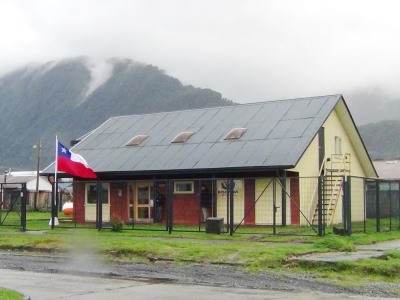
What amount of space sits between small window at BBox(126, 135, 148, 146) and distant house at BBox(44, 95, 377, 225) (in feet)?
0.17

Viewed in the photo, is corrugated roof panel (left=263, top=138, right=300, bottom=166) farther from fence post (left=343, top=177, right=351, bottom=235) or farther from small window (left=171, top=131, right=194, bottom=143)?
fence post (left=343, top=177, right=351, bottom=235)

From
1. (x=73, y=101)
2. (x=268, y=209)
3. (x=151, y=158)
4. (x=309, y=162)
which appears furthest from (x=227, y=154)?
(x=73, y=101)

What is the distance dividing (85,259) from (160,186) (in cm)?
1445

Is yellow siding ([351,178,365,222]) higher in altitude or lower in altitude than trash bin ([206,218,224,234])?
higher

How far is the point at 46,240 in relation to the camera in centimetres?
2192

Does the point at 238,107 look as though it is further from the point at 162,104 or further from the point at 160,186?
the point at 162,104

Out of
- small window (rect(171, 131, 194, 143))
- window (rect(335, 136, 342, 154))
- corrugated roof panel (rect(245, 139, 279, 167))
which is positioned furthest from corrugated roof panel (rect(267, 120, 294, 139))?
small window (rect(171, 131, 194, 143))

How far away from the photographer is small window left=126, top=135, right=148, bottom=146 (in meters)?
35.7

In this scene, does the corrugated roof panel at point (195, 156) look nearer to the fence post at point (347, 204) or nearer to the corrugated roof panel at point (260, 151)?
the corrugated roof panel at point (260, 151)

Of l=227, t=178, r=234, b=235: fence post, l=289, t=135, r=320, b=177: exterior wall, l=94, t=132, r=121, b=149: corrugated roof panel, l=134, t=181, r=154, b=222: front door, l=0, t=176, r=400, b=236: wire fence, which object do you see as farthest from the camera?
l=94, t=132, r=121, b=149: corrugated roof panel

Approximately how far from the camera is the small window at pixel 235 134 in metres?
32.5

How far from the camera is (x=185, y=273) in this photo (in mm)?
15242

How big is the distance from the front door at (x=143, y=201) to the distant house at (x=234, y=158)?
0.05 meters

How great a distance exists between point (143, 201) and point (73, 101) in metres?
131
